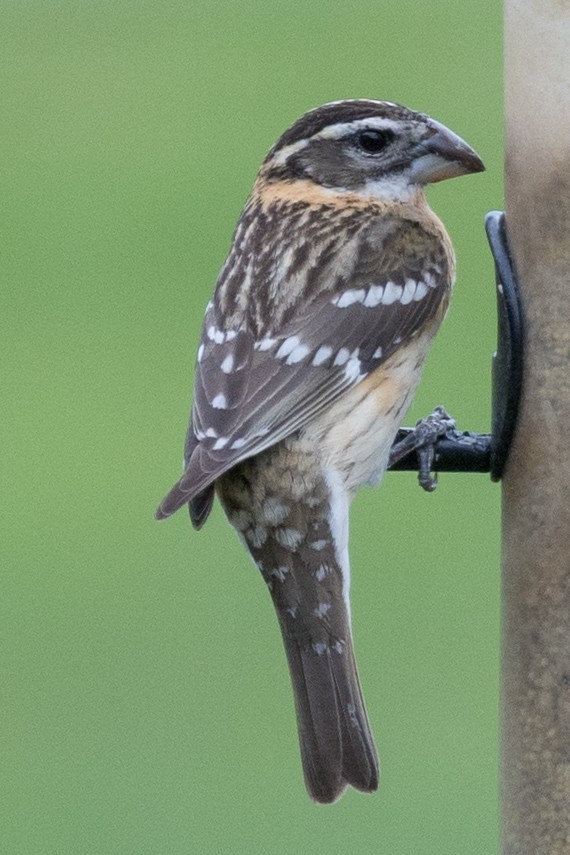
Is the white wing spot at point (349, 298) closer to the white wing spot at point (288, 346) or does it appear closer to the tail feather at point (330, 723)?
the white wing spot at point (288, 346)

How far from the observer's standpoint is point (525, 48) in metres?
5.16

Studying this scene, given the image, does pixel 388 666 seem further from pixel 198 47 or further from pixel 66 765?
pixel 198 47

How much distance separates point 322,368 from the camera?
536cm

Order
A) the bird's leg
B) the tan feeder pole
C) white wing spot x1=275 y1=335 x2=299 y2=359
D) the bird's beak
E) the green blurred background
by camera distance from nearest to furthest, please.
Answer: the tan feeder pole → white wing spot x1=275 y1=335 x2=299 y2=359 → the bird's leg → the bird's beak → the green blurred background

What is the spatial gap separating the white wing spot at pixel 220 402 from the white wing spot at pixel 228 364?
0.09 meters

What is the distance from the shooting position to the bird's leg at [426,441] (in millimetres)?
5484

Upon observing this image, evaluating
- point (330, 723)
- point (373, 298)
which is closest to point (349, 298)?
point (373, 298)

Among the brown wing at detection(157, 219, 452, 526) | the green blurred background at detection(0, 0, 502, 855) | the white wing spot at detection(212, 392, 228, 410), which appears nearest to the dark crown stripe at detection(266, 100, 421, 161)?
the brown wing at detection(157, 219, 452, 526)

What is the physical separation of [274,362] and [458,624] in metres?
3.82

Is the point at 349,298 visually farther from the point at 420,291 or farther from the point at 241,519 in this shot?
the point at 241,519

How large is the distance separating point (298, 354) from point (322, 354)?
0.06 metres

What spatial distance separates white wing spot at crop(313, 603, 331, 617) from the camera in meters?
5.21

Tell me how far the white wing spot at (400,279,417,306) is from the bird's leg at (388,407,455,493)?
26cm

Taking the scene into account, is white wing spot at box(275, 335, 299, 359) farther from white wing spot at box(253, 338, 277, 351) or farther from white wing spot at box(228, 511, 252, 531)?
white wing spot at box(228, 511, 252, 531)
